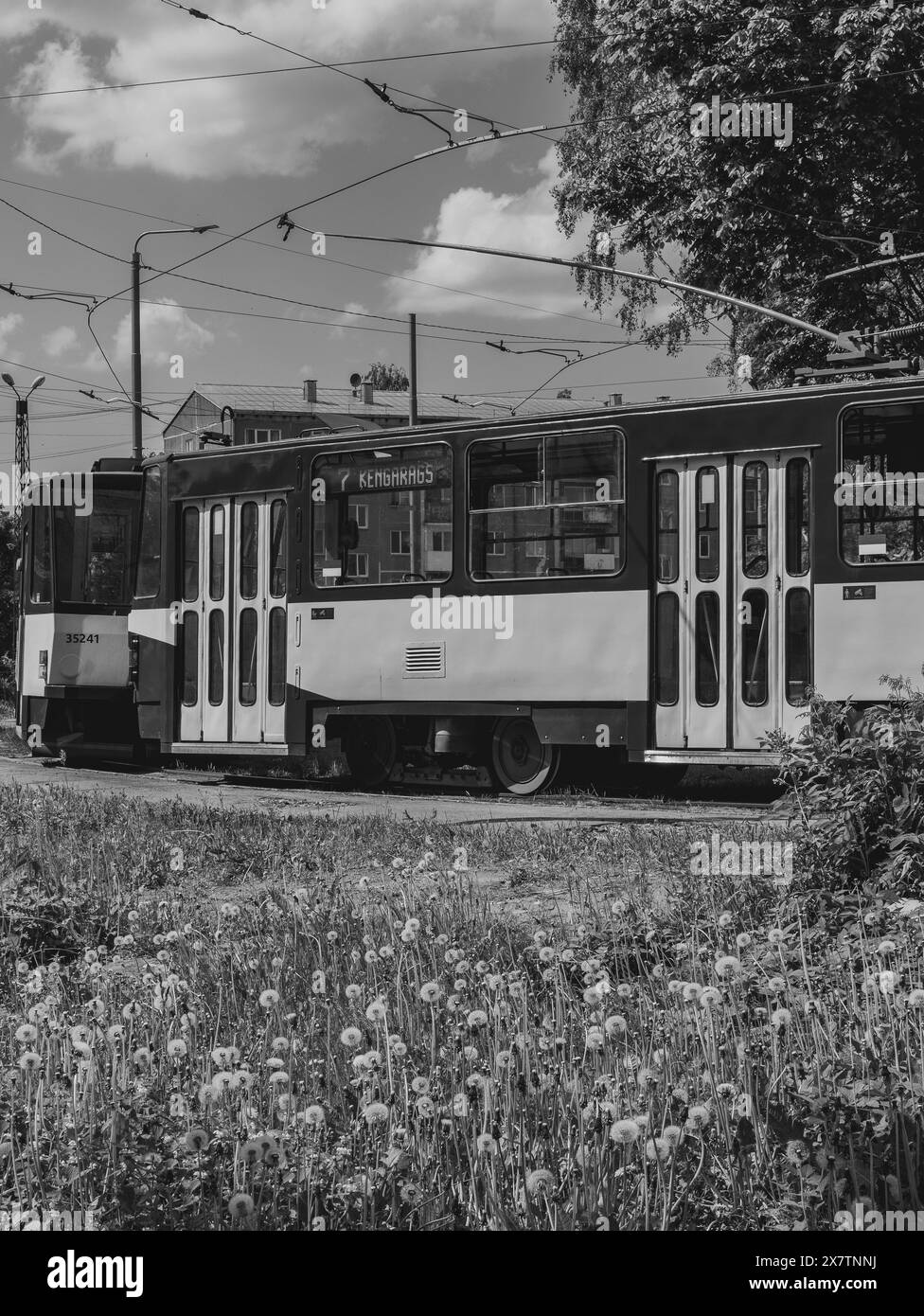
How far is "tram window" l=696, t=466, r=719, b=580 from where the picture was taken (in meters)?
13.2

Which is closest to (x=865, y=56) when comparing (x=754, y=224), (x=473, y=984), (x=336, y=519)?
(x=754, y=224)

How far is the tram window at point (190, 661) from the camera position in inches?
643

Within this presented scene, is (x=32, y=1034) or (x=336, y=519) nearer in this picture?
(x=32, y=1034)

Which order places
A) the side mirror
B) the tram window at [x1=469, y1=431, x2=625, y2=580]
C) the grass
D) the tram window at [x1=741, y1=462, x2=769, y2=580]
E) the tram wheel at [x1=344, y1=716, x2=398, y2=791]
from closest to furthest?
the grass → the tram window at [x1=741, y1=462, x2=769, y2=580] → the tram window at [x1=469, y1=431, x2=625, y2=580] → the side mirror → the tram wheel at [x1=344, y1=716, x2=398, y2=791]

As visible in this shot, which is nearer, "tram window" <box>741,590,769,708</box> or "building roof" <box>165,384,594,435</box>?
"tram window" <box>741,590,769,708</box>

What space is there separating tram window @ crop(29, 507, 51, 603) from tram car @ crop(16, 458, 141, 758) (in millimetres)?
11

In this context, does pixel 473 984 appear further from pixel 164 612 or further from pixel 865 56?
pixel 865 56

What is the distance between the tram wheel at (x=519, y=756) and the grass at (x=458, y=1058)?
7.52 m

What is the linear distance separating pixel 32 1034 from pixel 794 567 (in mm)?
9975

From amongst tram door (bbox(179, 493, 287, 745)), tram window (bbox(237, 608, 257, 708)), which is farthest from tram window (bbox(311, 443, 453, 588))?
tram window (bbox(237, 608, 257, 708))

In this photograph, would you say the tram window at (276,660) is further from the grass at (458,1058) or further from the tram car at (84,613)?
the grass at (458,1058)

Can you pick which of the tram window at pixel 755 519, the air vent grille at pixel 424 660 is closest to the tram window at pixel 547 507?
the air vent grille at pixel 424 660

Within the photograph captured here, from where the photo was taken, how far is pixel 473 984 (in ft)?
16.0

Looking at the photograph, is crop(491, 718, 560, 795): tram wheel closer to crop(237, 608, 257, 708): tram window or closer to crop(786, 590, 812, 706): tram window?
crop(786, 590, 812, 706): tram window
